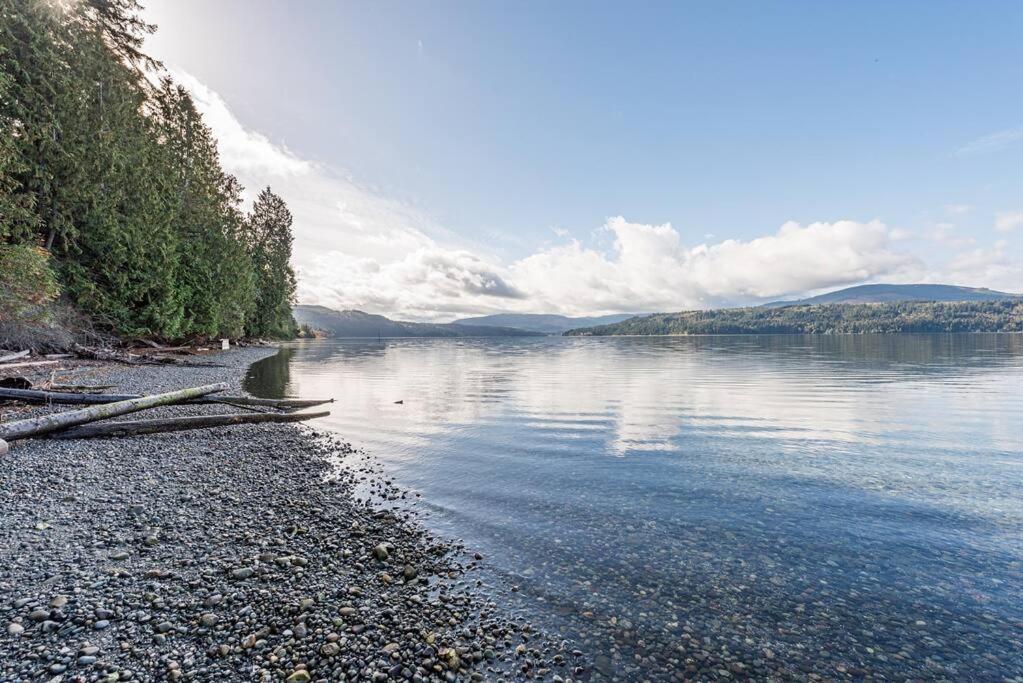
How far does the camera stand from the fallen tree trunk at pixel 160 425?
→ 13688mm

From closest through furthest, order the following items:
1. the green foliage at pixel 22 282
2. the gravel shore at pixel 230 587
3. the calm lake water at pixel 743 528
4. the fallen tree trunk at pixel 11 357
Result: 1. the gravel shore at pixel 230 587
2. the calm lake water at pixel 743 528
3. the green foliage at pixel 22 282
4. the fallen tree trunk at pixel 11 357

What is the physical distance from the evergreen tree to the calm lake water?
67436mm

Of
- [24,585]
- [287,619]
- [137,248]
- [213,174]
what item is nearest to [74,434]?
[24,585]

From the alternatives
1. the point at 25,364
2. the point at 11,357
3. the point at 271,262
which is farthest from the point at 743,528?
the point at 271,262

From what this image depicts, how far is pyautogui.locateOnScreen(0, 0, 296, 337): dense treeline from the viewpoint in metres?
26.2

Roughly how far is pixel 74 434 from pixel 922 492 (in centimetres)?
2301

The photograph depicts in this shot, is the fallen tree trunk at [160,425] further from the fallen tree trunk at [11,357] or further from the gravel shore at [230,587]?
the fallen tree trunk at [11,357]

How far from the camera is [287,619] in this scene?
5.61 metres

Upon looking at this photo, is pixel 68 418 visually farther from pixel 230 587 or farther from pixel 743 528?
pixel 743 528

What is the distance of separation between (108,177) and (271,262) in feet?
161

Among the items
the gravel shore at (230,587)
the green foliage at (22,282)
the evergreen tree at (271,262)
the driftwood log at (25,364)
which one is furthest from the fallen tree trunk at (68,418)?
the evergreen tree at (271,262)

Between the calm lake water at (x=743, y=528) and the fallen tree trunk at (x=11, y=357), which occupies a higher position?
the fallen tree trunk at (x=11, y=357)

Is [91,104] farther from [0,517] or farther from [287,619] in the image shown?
[287,619]

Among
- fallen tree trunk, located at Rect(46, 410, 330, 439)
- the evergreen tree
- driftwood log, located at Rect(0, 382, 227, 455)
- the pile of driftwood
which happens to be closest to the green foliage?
the pile of driftwood
